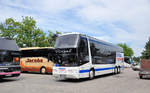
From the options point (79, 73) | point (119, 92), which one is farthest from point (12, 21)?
point (119, 92)

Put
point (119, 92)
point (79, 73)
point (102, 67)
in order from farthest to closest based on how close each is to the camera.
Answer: point (102, 67), point (79, 73), point (119, 92)

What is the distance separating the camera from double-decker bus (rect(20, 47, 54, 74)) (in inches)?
856

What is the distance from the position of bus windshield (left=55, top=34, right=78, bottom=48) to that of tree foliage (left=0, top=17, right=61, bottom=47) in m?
27.1

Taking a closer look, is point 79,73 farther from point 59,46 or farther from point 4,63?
point 4,63

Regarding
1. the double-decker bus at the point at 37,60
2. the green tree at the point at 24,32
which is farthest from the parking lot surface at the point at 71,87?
the green tree at the point at 24,32

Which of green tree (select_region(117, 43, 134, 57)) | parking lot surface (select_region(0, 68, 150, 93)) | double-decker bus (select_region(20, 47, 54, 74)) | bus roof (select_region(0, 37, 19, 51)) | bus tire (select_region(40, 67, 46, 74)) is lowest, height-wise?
parking lot surface (select_region(0, 68, 150, 93))

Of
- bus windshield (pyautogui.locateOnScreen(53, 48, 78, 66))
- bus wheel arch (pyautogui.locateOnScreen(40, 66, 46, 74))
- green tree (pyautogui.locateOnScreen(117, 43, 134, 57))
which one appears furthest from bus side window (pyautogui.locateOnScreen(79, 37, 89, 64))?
green tree (pyautogui.locateOnScreen(117, 43, 134, 57))

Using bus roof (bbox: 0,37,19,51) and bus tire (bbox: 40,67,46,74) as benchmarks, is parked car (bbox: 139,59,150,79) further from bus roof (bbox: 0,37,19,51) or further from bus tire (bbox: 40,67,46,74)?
bus roof (bbox: 0,37,19,51)

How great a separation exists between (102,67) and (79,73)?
5255 mm

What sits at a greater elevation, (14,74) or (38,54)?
(38,54)

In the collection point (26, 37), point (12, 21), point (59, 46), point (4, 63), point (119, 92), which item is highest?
point (12, 21)

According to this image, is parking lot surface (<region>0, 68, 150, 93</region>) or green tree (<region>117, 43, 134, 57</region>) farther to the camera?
green tree (<region>117, 43, 134, 57</region>)

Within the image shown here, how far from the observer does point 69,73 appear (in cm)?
1371

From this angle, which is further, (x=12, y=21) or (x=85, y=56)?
(x=12, y=21)
